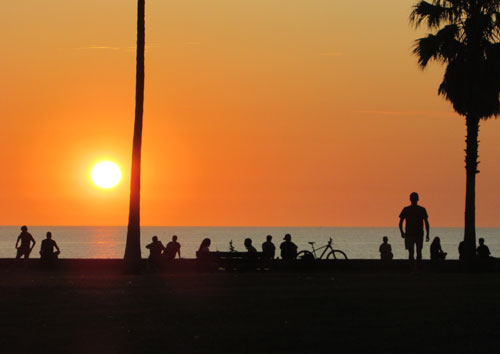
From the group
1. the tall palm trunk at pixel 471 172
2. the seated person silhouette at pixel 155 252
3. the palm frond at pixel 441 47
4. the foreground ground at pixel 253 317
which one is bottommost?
the foreground ground at pixel 253 317

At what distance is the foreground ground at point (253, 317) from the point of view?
14.1 m

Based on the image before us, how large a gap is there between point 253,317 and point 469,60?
24.6m

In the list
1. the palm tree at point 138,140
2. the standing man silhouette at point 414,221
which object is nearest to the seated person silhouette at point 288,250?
the palm tree at point 138,140

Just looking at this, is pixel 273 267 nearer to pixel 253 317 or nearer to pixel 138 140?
pixel 138 140

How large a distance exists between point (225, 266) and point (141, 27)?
812 centimetres

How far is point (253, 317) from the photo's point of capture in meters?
16.9

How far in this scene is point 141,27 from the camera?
121 feet

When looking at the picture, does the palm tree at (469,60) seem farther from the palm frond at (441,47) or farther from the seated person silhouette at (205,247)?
the seated person silhouette at (205,247)

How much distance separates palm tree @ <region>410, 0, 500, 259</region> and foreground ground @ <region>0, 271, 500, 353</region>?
15.9m

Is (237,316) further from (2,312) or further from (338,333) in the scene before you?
(2,312)

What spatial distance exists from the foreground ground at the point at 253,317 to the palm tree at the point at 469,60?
52.2 feet

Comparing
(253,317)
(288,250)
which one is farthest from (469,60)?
(253,317)

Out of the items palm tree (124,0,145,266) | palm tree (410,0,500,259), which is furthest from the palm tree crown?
palm tree (124,0,145,266)

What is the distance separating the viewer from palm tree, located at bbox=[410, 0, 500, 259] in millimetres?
39500
